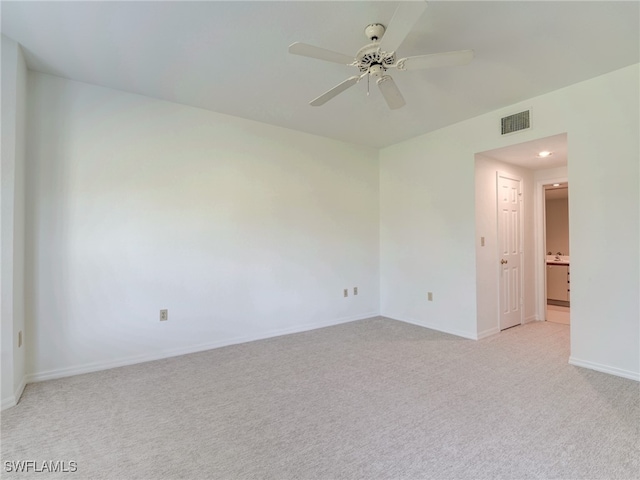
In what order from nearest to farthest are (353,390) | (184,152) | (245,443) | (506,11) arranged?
(245,443)
(506,11)
(353,390)
(184,152)

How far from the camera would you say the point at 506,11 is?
6.19ft

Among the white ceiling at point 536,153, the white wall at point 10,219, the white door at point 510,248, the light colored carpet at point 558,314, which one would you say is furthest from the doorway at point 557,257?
the white wall at point 10,219

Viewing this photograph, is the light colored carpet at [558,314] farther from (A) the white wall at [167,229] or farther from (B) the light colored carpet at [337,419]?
(A) the white wall at [167,229]

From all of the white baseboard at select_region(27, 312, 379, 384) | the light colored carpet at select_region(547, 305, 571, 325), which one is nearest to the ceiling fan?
the white baseboard at select_region(27, 312, 379, 384)

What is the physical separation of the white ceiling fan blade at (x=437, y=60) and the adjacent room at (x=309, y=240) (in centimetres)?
2

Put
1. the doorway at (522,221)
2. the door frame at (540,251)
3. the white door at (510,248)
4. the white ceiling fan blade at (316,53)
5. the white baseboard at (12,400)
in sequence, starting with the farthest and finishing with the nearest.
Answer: the door frame at (540,251) → the white door at (510,248) → the doorway at (522,221) → the white baseboard at (12,400) → the white ceiling fan blade at (316,53)

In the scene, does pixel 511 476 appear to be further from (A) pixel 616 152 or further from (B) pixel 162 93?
(B) pixel 162 93

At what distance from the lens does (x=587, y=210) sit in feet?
9.10

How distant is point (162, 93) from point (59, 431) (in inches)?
109

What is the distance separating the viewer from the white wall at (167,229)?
8.67ft

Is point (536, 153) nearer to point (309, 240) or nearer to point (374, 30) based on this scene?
point (374, 30)

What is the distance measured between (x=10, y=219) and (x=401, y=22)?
9.13 feet

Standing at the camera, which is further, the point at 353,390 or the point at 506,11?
the point at 353,390

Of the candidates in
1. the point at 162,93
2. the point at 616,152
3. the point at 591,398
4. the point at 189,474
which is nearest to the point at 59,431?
the point at 189,474
